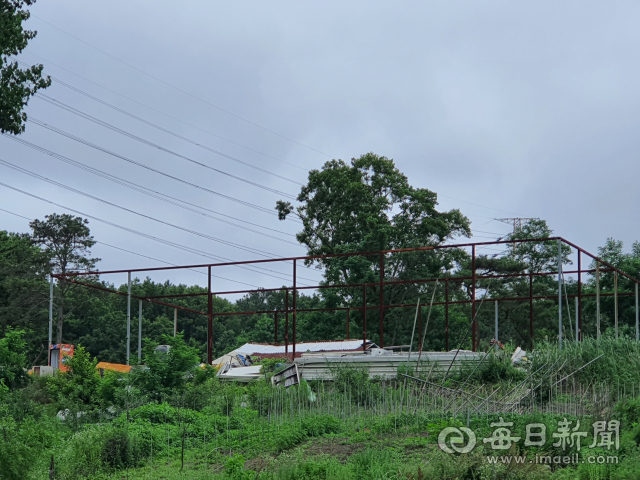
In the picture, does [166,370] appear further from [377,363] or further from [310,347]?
[310,347]

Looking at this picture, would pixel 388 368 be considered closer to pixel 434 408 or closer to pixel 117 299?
pixel 434 408

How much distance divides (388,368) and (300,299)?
33836mm

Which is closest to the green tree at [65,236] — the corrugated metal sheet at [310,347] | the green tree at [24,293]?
the green tree at [24,293]

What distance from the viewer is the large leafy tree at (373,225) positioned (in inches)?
1524

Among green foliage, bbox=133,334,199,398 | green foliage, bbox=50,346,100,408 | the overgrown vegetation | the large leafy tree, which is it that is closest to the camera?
the overgrown vegetation

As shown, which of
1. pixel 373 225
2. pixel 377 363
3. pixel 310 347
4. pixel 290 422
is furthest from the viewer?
pixel 373 225

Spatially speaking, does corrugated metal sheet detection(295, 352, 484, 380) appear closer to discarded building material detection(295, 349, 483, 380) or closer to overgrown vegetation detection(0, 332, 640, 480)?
discarded building material detection(295, 349, 483, 380)

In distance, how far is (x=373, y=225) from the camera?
39.3 metres

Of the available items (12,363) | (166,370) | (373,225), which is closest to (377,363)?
(166,370)

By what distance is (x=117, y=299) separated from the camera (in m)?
58.1

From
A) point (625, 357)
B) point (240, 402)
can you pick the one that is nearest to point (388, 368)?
point (240, 402)

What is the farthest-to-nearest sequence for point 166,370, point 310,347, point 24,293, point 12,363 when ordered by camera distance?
point 24,293 < point 310,347 < point 12,363 < point 166,370

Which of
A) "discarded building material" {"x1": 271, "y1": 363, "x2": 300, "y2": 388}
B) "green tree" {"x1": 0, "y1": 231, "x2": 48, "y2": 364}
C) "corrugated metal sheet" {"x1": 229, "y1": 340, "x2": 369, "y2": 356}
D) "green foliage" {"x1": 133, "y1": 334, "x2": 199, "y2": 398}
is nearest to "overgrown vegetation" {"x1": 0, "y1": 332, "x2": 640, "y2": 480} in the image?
"green foliage" {"x1": 133, "y1": 334, "x2": 199, "y2": 398}

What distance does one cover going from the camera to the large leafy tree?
38.7 metres
